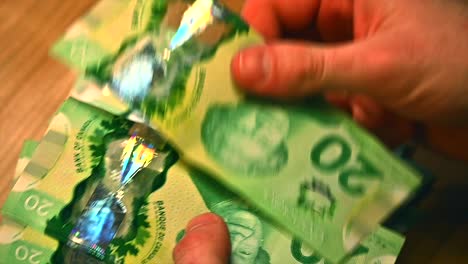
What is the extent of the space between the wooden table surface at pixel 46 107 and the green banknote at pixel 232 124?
145 mm

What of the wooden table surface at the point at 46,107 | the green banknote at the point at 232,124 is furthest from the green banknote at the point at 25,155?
the green banknote at the point at 232,124

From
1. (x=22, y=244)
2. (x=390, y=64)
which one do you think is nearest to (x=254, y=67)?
(x=390, y=64)

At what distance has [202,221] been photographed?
1.36 ft

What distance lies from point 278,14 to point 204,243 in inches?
9.4

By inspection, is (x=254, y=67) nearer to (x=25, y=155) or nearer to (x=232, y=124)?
(x=232, y=124)

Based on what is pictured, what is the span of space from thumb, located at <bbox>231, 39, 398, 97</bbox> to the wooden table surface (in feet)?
0.64

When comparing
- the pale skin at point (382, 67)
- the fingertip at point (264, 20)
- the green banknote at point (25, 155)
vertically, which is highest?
the fingertip at point (264, 20)

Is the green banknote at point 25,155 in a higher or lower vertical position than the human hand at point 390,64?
lower

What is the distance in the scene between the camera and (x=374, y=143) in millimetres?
392

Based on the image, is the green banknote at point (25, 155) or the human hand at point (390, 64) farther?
the green banknote at point (25, 155)

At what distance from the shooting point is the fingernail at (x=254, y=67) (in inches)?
14.2

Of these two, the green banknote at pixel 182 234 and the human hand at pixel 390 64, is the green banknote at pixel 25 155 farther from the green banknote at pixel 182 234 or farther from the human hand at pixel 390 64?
the human hand at pixel 390 64

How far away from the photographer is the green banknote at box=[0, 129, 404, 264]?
41 centimetres

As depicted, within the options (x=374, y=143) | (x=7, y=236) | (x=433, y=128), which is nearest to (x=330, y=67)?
(x=374, y=143)
